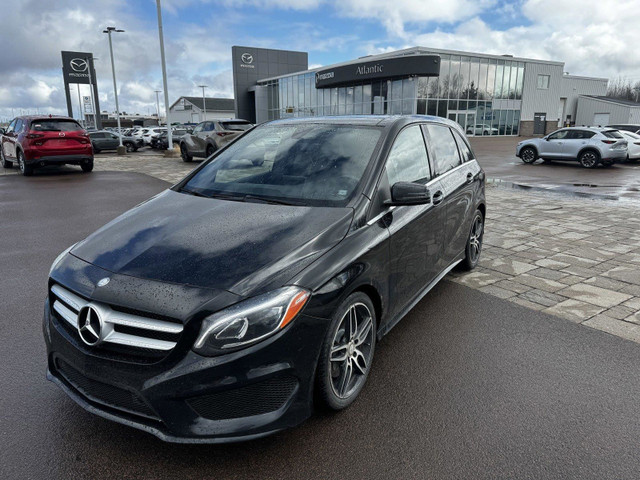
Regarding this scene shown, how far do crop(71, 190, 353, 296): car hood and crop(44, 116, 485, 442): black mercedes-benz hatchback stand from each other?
0.03 feet

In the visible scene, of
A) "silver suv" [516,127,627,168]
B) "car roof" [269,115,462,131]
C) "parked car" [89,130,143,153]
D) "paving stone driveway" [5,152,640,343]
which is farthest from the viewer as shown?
"parked car" [89,130,143,153]

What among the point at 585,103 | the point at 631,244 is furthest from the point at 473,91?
A: the point at 631,244

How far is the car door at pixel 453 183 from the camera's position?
4.18m

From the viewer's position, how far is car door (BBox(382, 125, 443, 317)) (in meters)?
3.23

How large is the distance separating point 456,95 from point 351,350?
43.3 m

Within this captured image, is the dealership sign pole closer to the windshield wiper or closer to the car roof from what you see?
the car roof

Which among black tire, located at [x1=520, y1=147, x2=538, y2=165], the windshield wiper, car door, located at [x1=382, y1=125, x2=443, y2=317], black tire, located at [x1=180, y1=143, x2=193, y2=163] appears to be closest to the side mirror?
car door, located at [x1=382, y1=125, x2=443, y2=317]

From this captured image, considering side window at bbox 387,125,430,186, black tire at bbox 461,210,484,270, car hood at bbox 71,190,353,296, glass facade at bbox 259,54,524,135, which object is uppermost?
glass facade at bbox 259,54,524,135

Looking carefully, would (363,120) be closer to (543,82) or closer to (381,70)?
(381,70)

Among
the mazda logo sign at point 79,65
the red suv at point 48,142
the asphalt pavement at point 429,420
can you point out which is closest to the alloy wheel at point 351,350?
the asphalt pavement at point 429,420

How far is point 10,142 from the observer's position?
51.4ft

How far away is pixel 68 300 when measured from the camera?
2484mm

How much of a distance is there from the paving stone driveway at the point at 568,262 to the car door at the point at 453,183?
0.75 metres

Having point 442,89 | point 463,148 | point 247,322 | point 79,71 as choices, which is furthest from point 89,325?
point 79,71
